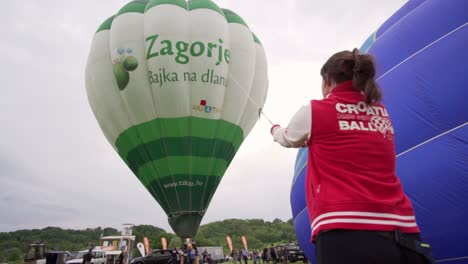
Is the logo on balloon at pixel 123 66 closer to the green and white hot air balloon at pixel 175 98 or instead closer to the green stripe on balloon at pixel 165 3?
the green and white hot air balloon at pixel 175 98

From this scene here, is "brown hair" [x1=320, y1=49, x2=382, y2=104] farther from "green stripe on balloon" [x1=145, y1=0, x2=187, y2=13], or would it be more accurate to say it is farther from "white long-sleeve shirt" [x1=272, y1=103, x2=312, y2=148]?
"green stripe on balloon" [x1=145, y1=0, x2=187, y2=13]

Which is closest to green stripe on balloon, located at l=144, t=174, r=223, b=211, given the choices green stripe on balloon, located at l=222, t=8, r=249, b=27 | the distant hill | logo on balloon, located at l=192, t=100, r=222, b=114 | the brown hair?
logo on balloon, located at l=192, t=100, r=222, b=114

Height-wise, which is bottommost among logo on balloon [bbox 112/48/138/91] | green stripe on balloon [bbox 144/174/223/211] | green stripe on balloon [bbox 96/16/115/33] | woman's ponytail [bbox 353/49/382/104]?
woman's ponytail [bbox 353/49/382/104]

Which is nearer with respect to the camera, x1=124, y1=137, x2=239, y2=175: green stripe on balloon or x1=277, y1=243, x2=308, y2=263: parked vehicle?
x1=124, y1=137, x2=239, y2=175: green stripe on balloon

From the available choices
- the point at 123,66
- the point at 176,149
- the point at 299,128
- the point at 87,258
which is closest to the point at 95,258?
the point at 87,258

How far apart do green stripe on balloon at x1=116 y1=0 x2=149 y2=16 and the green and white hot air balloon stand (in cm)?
6

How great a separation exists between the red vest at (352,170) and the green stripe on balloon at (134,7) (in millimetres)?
8529

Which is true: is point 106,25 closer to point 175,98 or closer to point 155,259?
point 175,98

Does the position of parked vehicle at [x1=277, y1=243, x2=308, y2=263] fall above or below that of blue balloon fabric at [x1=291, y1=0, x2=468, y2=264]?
below

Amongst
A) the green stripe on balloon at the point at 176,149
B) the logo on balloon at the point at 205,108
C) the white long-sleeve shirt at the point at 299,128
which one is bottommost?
the white long-sleeve shirt at the point at 299,128

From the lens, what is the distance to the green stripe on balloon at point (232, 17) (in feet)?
31.8

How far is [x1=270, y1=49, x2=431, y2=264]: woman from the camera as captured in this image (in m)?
1.24

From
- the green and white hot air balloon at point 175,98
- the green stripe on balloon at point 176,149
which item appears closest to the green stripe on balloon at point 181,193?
the green and white hot air balloon at point 175,98

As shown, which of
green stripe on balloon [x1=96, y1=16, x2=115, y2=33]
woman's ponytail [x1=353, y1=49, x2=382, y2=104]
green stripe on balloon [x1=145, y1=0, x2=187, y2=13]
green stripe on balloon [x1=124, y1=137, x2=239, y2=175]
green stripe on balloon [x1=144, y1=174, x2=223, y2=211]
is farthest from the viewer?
green stripe on balloon [x1=96, y1=16, x2=115, y2=33]
